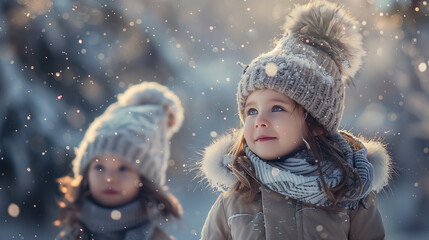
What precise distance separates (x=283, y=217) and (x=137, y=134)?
1.21 metres

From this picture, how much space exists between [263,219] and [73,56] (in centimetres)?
406

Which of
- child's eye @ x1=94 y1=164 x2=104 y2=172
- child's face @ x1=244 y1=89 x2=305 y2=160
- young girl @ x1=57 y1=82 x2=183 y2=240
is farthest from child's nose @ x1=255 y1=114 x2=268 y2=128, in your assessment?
child's eye @ x1=94 y1=164 x2=104 y2=172

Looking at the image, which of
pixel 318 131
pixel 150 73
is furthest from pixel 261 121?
pixel 150 73

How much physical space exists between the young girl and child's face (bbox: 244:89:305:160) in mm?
928

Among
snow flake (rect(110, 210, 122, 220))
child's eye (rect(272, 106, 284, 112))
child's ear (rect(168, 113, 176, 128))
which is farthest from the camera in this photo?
child's ear (rect(168, 113, 176, 128))

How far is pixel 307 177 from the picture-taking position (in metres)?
1.69

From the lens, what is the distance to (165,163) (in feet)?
8.86

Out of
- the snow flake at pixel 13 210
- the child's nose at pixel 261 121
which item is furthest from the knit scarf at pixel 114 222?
the snow flake at pixel 13 210

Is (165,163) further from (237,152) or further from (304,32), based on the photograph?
(304,32)

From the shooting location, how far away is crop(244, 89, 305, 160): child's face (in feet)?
5.81

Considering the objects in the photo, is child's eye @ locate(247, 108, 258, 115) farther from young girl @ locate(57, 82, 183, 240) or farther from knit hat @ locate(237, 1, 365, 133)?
young girl @ locate(57, 82, 183, 240)

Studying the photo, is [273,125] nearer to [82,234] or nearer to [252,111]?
[252,111]

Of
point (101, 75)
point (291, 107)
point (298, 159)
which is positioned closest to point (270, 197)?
point (298, 159)

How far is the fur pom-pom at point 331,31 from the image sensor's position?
2012mm
